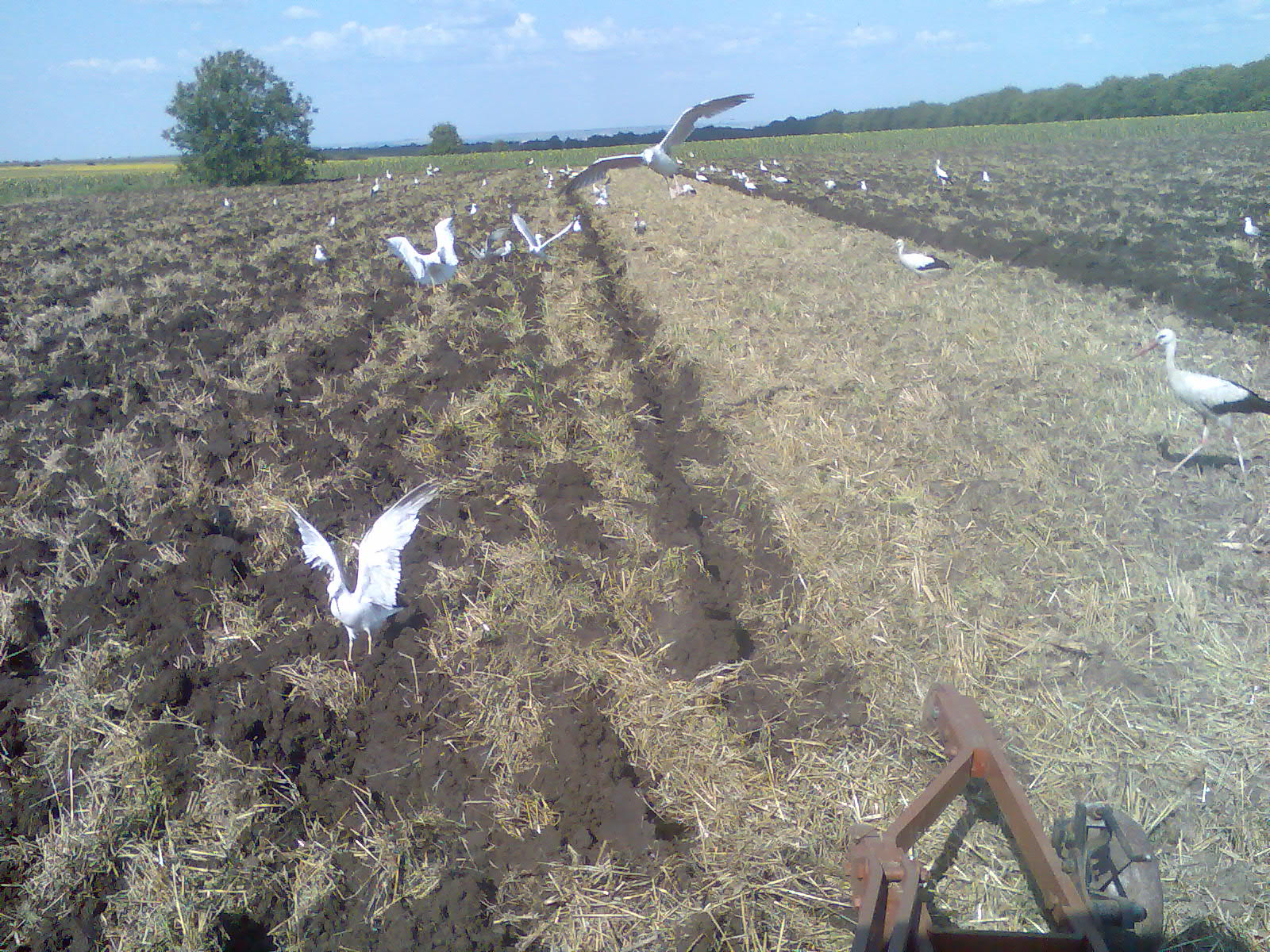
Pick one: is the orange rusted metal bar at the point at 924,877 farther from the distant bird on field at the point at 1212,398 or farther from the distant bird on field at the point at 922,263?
the distant bird on field at the point at 922,263

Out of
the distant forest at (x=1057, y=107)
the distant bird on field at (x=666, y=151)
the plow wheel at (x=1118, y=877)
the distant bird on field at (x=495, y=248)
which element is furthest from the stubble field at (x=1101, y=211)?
the distant forest at (x=1057, y=107)

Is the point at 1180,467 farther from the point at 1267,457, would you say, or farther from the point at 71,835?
the point at 71,835

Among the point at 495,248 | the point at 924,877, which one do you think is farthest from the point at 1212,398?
the point at 495,248

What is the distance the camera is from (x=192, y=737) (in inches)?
140

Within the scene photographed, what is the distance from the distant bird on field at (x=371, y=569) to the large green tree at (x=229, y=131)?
51.5 meters

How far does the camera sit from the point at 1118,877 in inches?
94.1

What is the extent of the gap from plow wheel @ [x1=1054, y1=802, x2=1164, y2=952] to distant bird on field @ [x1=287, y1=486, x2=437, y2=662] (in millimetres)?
3278

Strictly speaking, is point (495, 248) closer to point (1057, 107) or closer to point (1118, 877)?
point (1118, 877)

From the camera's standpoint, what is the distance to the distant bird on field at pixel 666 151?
309 inches

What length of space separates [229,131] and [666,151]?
162 feet

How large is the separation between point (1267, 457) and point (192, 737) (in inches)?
275

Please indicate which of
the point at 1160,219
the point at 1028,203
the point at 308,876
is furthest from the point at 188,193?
the point at 308,876

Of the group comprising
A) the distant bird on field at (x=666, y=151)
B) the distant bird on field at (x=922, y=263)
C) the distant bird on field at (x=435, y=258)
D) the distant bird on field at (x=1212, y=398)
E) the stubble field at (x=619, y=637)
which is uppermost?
the distant bird on field at (x=666, y=151)

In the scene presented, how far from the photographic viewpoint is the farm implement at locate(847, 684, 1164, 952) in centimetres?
208
